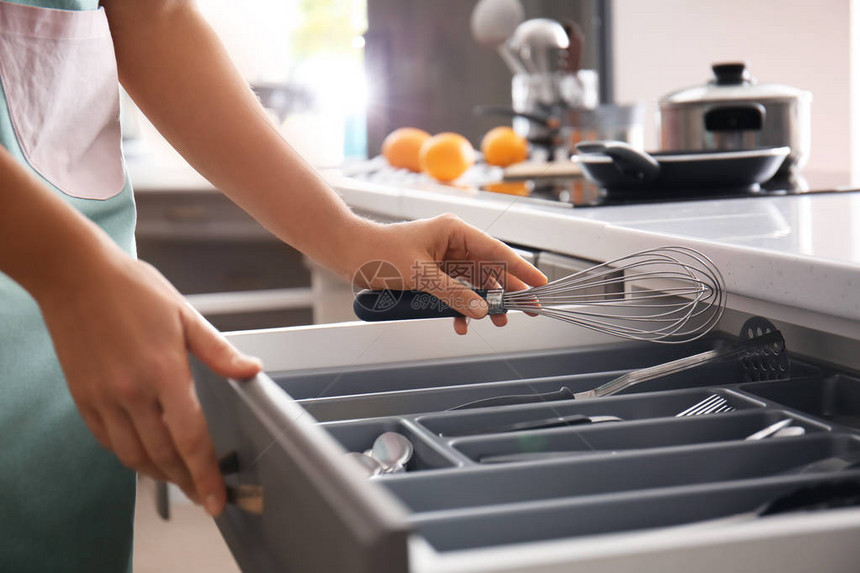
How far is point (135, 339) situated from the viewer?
349mm

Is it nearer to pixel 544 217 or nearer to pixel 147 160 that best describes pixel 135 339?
pixel 544 217

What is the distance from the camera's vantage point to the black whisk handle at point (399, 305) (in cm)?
59

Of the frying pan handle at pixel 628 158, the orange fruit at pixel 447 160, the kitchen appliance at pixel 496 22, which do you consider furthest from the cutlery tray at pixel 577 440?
the kitchen appliance at pixel 496 22

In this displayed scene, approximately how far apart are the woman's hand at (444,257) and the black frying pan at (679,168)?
11.0 inches

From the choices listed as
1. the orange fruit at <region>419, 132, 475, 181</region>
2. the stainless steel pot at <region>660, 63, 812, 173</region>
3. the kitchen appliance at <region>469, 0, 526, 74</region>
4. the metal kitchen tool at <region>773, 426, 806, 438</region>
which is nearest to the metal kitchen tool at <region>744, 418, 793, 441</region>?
the metal kitchen tool at <region>773, 426, 806, 438</region>

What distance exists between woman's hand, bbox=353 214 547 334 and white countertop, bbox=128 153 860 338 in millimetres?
102

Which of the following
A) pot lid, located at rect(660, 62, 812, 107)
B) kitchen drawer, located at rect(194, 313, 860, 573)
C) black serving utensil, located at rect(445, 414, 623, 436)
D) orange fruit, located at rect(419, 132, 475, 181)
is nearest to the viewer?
kitchen drawer, located at rect(194, 313, 860, 573)

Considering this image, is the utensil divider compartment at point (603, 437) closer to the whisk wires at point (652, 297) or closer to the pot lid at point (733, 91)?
the whisk wires at point (652, 297)

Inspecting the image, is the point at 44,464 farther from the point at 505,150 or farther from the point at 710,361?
the point at 505,150

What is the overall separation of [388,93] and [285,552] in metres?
2.05

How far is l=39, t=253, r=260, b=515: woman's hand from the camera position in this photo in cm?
35

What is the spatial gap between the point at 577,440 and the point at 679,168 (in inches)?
20.4

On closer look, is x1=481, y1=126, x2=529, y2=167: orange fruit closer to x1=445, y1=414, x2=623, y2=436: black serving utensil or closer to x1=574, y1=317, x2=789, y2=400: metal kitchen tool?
x1=574, y1=317, x2=789, y2=400: metal kitchen tool

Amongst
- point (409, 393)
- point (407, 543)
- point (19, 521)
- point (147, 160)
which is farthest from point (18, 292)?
point (147, 160)
